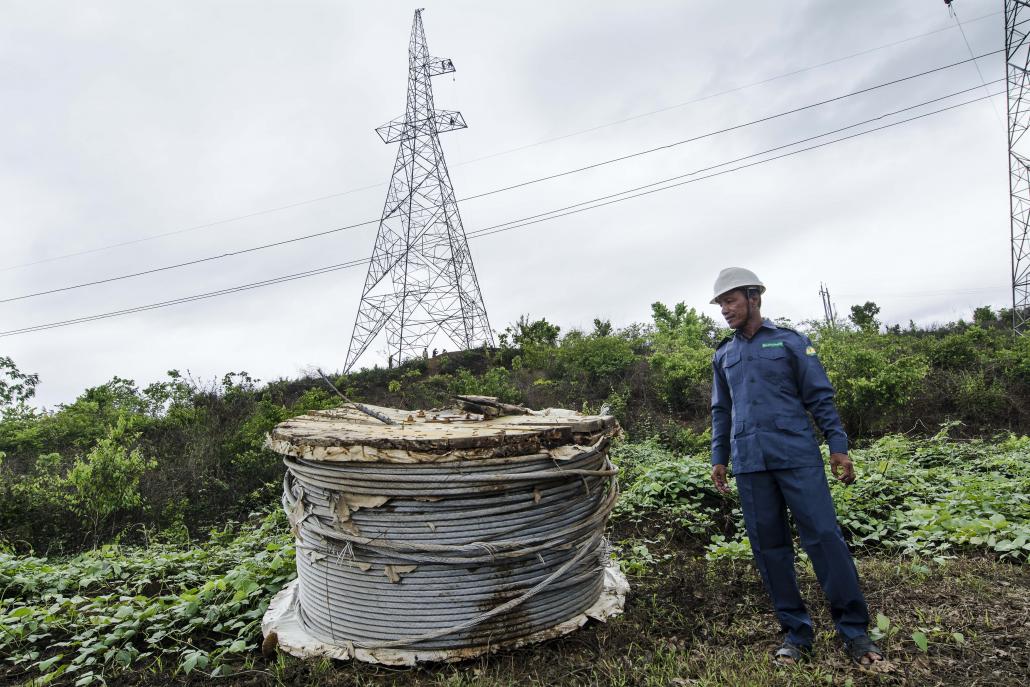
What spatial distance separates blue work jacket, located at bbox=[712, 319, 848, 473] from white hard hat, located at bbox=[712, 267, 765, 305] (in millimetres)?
190

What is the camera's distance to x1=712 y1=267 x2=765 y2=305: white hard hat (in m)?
2.73

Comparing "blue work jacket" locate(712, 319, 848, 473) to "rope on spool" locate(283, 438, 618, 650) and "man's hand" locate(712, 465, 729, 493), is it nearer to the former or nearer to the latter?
"man's hand" locate(712, 465, 729, 493)

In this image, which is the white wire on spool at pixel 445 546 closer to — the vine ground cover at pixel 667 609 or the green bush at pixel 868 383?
the vine ground cover at pixel 667 609

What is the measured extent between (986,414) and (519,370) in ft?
26.8

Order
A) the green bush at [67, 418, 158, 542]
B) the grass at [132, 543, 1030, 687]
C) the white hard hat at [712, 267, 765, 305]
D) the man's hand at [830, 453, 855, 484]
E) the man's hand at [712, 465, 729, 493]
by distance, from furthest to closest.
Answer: the green bush at [67, 418, 158, 542], the man's hand at [712, 465, 729, 493], the white hard hat at [712, 267, 765, 305], the man's hand at [830, 453, 855, 484], the grass at [132, 543, 1030, 687]

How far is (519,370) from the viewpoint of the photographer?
14055 millimetres

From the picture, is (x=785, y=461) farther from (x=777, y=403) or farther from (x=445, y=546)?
(x=445, y=546)

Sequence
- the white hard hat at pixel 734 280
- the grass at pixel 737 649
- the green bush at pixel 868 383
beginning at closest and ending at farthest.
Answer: the grass at pixel 737 649, the white hard hat at pixel 734 280, the green bush at pixel 868 383

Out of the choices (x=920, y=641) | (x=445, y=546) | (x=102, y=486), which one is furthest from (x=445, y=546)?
(x=102, y=486)

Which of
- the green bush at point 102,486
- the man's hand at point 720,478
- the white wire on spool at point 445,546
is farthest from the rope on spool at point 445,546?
the green bush at point 102,486

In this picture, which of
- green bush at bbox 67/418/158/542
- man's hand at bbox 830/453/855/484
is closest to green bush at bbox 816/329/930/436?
man's hand at bbox 830/453/855/484

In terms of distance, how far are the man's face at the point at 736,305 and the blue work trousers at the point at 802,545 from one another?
0.64 metres

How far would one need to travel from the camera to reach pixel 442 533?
2.54m

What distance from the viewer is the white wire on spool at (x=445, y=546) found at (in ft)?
8.27
